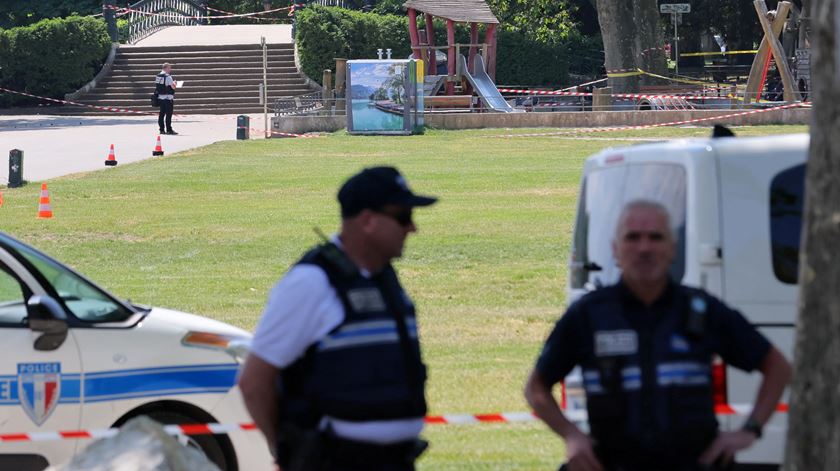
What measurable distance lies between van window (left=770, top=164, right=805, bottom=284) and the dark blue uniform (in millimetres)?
2380

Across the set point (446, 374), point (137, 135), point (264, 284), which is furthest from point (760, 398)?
point (137, 135)

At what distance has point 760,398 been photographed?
15.5ft

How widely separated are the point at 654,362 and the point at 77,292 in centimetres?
386

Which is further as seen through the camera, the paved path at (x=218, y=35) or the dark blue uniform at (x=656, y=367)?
the paved path at (x=218, y=35)

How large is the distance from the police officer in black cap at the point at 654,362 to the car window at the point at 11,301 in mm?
3430

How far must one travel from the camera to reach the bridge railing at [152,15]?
2220 inches

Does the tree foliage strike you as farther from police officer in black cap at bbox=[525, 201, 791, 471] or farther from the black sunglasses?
police officer in black cap at bbox=[525, 201, 791, 471]

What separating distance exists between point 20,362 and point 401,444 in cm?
307

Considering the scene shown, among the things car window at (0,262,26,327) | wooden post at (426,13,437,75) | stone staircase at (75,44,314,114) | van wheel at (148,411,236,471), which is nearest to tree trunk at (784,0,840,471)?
van wheel at (148,411,236,471)

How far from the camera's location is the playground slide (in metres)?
44.1

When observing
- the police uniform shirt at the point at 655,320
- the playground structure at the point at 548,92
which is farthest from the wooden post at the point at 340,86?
the police uniform shirt at the point at 655,320

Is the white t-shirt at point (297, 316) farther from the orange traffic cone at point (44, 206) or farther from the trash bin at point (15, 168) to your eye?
the trash bin at point (15, 168)

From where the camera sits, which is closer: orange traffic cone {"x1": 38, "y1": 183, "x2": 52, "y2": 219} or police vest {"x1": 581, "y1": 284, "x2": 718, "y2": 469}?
police vest {"x1": 581, "y1": 284, "x2": 718, "y2": 469}

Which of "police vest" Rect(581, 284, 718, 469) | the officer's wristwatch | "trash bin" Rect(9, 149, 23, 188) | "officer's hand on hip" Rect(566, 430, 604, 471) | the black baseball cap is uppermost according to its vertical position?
the black baseball cap
